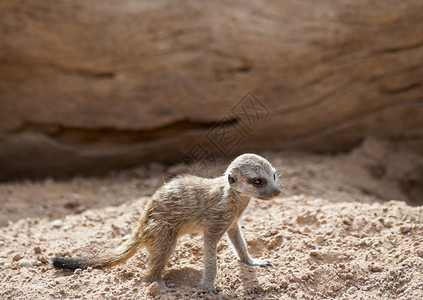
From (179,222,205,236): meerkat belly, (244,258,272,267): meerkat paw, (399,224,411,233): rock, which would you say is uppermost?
(179,222,205,236): meerkat belly

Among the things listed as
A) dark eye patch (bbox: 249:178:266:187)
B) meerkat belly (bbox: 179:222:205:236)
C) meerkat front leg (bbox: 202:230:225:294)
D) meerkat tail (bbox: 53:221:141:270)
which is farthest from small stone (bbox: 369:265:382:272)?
meerkat tail (bbox: 53:221:141:270)

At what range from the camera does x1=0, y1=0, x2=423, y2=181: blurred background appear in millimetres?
5387

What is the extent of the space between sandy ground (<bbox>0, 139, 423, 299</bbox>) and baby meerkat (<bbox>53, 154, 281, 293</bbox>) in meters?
0.11

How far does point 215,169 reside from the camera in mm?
5645

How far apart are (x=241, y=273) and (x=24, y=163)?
12.3ft

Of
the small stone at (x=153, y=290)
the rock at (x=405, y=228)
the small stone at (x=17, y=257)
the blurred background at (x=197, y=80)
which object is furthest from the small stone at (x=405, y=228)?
the small stone at (x=17, y=257)

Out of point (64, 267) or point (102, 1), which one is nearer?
point (64, 267)

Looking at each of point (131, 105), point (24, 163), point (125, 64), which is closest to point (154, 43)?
point (125, 64)

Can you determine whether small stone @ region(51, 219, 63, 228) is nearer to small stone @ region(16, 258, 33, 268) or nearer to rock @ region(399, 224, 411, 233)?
small stone @ region(16, 258, 33, 268)

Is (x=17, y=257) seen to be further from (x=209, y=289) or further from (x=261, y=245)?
(x=261, y=245)

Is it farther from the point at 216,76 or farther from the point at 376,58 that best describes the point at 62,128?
the point at 376,58

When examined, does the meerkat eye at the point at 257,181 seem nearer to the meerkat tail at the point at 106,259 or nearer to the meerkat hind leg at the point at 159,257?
the meerkat hind leg at the point at 159,257

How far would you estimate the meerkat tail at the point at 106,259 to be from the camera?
3.33 m

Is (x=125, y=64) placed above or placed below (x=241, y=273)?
above
